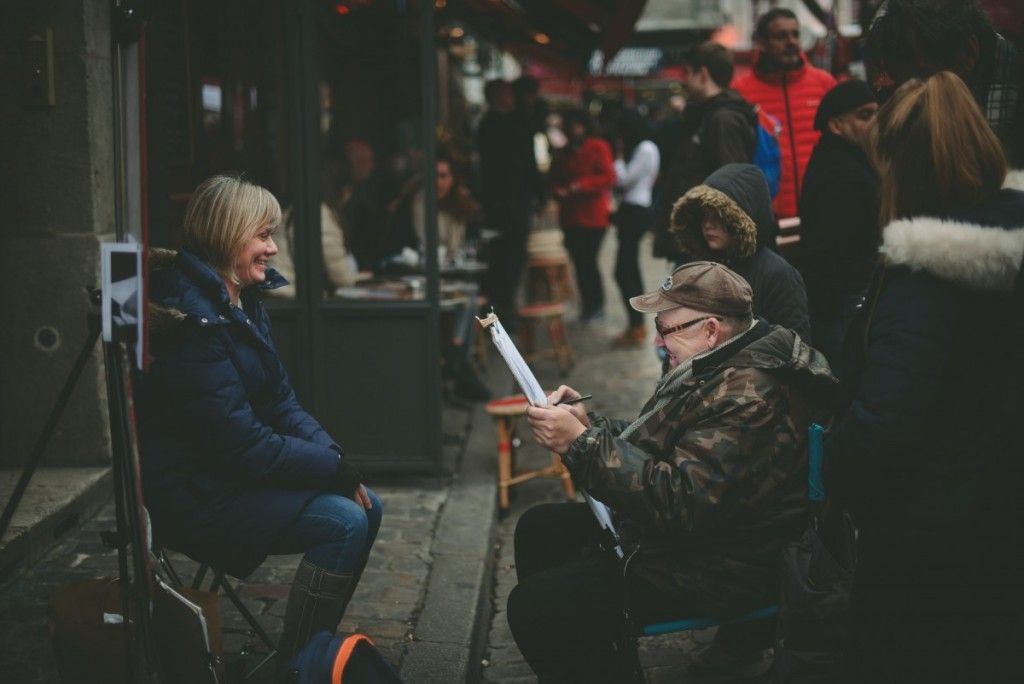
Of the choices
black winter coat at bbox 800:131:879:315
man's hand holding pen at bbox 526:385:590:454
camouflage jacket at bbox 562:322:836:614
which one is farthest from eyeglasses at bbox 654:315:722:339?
black winter coat at bbox 800:131:879:315

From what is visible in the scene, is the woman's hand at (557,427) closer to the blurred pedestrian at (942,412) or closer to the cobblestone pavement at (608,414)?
the blurred pedestrian at (942,412)

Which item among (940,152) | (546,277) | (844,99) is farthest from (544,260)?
(940,152)

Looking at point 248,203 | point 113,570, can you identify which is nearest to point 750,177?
point 248,203

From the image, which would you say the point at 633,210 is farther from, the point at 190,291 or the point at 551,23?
the point at 190,291

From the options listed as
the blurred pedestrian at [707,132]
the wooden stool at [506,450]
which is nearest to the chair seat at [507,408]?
the wooden stool at [506,450]

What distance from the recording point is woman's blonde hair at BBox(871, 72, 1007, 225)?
8.07ft

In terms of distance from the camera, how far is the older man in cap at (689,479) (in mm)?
3008

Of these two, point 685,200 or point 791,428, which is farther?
point 685,200

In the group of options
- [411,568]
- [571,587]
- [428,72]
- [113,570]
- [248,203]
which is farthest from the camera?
[428,72]

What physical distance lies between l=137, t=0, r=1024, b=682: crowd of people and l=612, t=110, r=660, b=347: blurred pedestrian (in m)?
5.22

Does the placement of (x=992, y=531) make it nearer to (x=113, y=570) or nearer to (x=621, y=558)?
(x=621, y=558)

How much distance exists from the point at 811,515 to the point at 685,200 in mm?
1824

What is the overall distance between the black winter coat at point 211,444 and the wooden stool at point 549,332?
5.53m

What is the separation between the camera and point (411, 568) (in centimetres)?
489
